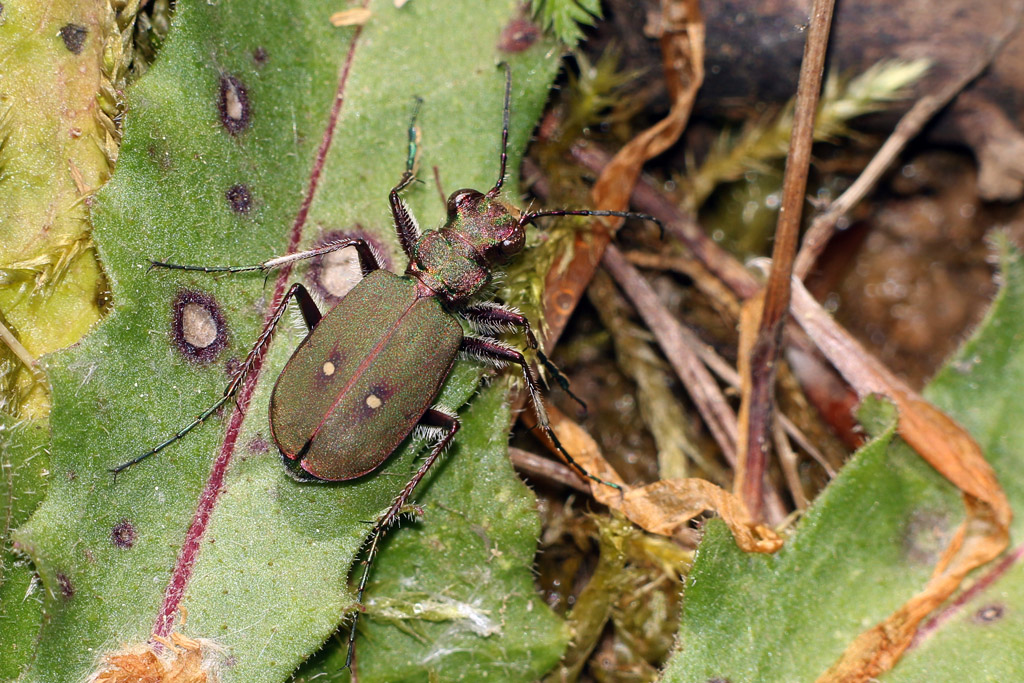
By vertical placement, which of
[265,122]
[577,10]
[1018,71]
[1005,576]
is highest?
[1018,71]

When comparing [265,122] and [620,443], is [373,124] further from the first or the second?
[620,443]

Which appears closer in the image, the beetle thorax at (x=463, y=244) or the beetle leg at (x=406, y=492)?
the beetle leg at (x=406, y=492)

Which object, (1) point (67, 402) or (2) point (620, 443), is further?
(2) point (620, 443)

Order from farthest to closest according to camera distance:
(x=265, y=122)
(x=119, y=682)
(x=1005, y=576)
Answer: (x=1005, y=576)
(x=265, y=122)
(x=119, y=682)

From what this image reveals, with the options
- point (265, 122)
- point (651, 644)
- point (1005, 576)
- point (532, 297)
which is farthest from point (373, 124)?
point (1005, 576)

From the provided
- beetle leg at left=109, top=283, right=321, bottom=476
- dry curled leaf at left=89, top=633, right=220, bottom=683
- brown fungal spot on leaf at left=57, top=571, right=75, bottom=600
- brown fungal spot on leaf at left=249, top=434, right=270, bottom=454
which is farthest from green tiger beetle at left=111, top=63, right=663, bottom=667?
dry curled leaf at left=89, top=633, right=220, bottom=683

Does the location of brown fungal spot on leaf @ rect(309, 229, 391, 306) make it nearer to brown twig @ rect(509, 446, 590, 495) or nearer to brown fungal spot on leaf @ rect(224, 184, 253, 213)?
brown fungal spot on leaf @ rect(224, 184, 253, 213)

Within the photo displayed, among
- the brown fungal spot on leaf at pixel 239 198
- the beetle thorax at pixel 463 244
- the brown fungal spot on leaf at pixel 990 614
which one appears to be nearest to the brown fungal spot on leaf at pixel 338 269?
the beetle thorax at pixel 463 244

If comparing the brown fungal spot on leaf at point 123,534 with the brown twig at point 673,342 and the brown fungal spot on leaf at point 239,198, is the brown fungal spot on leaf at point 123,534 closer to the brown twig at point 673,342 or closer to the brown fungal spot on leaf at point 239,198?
the brown fungal spot on leaf at point 239,198
